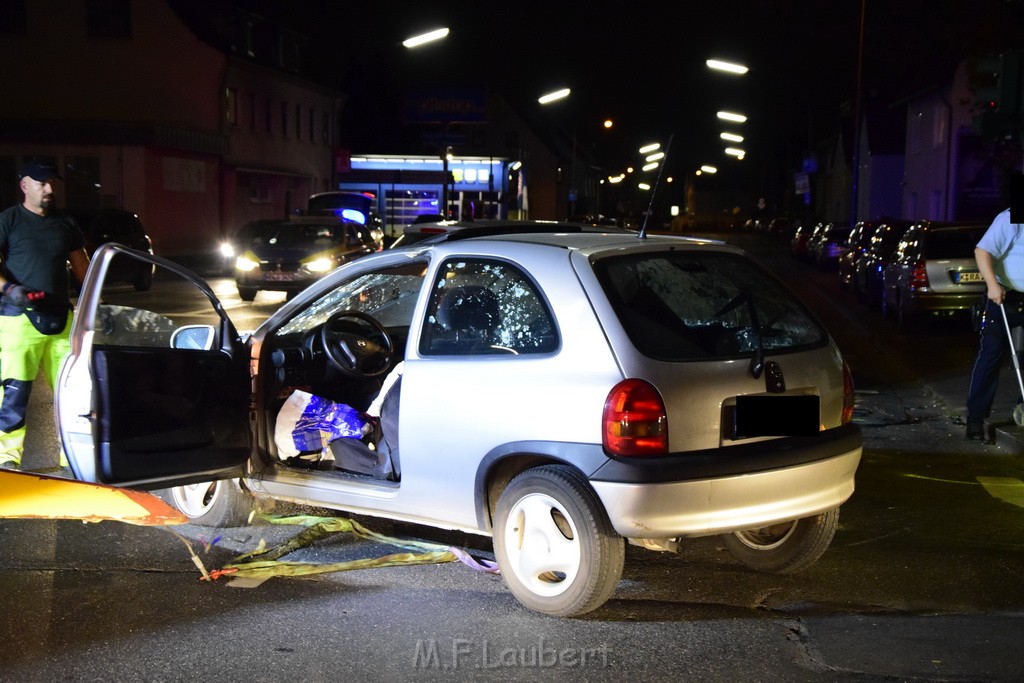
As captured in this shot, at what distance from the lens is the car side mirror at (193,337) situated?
5.94 m

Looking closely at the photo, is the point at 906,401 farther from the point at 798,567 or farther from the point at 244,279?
the point at 244,279

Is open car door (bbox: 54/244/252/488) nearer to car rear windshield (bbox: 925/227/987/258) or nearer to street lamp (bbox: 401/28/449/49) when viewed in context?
car rear windshield (bbox: 925/227/987/258)

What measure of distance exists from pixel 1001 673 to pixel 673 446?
142cm

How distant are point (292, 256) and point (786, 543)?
18.2m

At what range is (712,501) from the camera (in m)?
4.88

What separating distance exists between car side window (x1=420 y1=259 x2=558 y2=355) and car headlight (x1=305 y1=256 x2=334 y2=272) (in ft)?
57.5

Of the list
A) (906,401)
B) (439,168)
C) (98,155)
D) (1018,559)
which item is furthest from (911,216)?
(1018,559)

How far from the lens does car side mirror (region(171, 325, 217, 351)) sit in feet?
19.5

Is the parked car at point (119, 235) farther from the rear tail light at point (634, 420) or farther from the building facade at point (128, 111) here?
the rear tail light at point (634, 420)

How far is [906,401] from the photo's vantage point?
11750 mm

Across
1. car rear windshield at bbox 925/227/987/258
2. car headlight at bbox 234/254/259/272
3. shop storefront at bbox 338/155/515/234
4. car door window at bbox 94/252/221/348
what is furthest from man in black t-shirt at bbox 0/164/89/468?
shop storefront at bbox 338/155/515/234

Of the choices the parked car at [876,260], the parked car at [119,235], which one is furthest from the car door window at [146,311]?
the parked car at [876,260]

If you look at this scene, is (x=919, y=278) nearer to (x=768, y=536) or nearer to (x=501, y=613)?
(x=768, y=536)

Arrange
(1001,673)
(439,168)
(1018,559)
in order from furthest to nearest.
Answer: (439,168), (1018,559), (1001,673)
